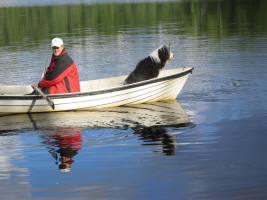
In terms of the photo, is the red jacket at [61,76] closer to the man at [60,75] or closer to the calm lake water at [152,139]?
the man at [60,75]

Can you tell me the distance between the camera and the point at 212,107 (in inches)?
486

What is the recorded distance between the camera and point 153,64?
13.0 m

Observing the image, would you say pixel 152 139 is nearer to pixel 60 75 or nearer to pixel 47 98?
pixel 47 98

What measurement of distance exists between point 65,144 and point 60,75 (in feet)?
9.48

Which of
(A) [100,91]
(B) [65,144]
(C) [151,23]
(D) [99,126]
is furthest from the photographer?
(C) [151,23]

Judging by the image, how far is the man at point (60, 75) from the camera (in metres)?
12.1

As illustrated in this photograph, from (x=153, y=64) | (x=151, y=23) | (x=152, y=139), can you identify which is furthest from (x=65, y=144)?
(x=151, y=23)

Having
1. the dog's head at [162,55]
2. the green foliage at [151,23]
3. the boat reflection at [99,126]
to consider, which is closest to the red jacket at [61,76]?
the boat reflection at [99,126]

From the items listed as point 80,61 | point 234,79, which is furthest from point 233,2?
point 234,79

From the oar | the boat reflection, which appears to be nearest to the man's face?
the oar

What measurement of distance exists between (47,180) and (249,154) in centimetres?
319

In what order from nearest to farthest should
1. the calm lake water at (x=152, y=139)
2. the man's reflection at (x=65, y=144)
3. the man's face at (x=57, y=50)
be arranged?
the calm lake water at (x=152, y=139), the man's reflection at (x=65, y=144), the man's face at (x=57, y=50)

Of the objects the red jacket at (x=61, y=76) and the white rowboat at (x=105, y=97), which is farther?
the white rowboat at (x=105, y=97)

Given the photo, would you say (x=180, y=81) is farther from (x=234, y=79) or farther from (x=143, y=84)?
(x=234, y=79)
